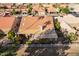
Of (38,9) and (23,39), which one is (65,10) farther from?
(23,39)

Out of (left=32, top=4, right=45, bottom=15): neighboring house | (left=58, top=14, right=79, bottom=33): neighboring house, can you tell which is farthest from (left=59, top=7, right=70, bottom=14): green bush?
(left=32, top=4, right=45, bottom=15): neighboring house

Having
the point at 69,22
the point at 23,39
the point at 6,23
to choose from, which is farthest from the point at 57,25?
the point at 6,23

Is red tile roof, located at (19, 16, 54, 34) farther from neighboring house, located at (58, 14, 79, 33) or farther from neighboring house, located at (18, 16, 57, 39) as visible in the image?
neighboring house, located at (58, 14, 79, 33)

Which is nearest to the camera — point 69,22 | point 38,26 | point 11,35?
point 11,35

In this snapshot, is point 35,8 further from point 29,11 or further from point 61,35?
point 61,35

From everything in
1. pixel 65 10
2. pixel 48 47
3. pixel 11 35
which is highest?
pixel 65 10

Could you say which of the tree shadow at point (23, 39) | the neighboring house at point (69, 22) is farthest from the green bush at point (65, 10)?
the tree shadow at point (23, 39)

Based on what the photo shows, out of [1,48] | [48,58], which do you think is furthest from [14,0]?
[1,48]

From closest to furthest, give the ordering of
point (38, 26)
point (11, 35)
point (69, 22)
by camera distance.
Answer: point (11, 35)
point (38, 26)
point (69, 22)
